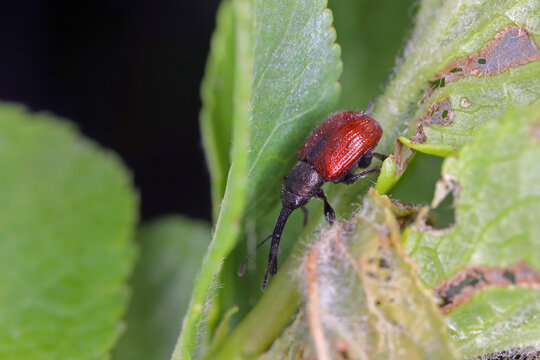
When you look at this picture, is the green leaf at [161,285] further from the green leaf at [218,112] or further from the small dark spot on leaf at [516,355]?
the small dark spot on leaf at [516,355]

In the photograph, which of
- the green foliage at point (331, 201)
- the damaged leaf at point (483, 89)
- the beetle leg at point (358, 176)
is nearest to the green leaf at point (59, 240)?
the green foliage at point (331, 201)

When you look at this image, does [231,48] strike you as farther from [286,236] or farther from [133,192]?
[133,192]

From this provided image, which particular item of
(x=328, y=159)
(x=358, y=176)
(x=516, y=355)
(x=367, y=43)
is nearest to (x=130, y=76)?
(x=367, y=43)

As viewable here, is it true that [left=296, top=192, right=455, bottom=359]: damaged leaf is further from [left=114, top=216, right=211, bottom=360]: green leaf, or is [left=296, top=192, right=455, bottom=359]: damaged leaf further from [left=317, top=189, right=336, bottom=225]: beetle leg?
[left=114, top=216, right=211, bottom=360]: green leaf

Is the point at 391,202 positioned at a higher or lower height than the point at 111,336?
lower

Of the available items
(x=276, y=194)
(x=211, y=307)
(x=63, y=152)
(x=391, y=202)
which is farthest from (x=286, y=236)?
(x=63, y=152)

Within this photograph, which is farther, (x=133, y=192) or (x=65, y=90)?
(x=65, y=90)
